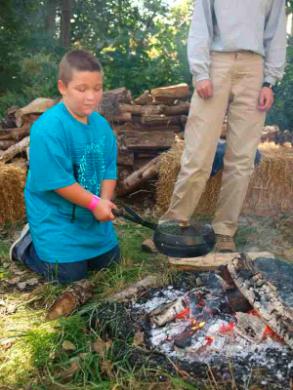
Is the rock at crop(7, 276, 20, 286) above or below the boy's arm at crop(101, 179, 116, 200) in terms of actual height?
below

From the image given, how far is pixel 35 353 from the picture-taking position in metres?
2.47

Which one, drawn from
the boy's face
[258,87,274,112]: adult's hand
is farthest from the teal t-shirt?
[258,87,274,112]: adult's hand

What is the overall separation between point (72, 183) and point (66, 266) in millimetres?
591

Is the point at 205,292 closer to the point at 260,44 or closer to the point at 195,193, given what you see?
the point at 195,193

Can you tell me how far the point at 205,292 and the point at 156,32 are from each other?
882cm

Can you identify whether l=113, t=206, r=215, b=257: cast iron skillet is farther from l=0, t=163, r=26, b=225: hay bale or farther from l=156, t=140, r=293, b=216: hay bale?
l=0, t=163, r=26, b=225: hay bale

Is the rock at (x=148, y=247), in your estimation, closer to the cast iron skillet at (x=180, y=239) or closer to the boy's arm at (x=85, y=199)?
the cast iron skillet at (x=180, y=239)

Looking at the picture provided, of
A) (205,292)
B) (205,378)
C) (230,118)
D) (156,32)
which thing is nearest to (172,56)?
(156,32)

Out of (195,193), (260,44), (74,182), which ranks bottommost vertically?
(195,193)

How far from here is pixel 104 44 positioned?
1084 centimetres

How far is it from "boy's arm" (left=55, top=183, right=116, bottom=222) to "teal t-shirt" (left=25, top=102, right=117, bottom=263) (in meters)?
0.04

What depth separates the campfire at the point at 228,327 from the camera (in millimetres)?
2268

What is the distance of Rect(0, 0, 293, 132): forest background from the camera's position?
24.6ft

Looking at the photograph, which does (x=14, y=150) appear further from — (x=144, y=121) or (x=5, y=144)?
(x=144, y=121)
